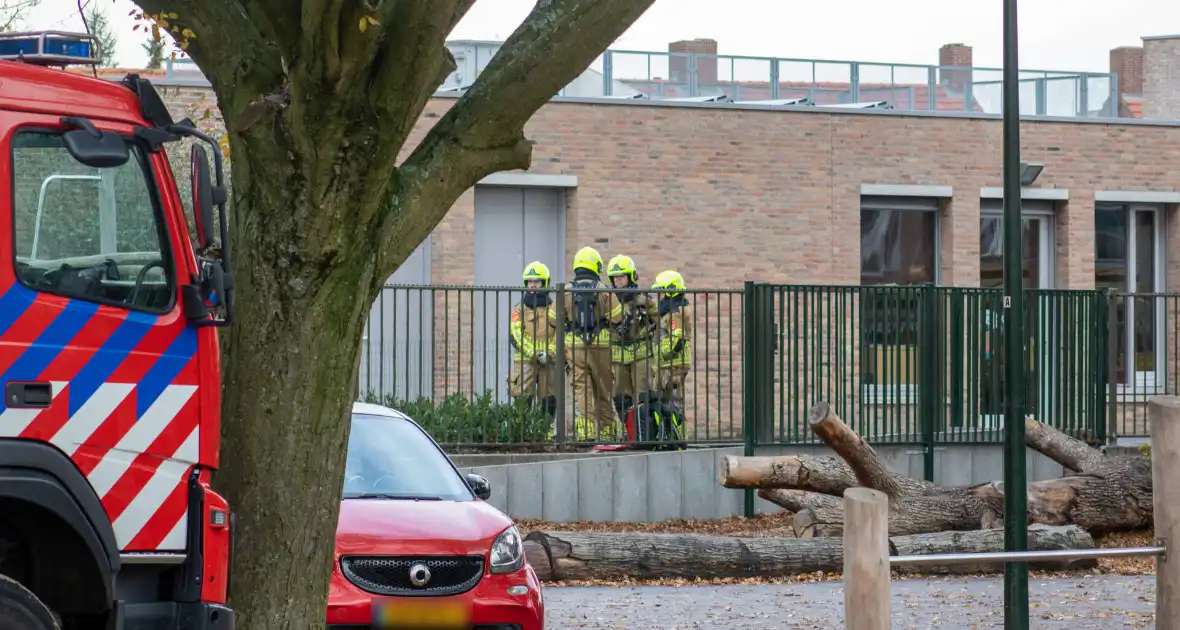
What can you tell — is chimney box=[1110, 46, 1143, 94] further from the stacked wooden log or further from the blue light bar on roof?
the blue light bar on roof

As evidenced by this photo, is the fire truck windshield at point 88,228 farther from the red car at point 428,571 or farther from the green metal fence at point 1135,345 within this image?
the green metal fence at point 1135,345

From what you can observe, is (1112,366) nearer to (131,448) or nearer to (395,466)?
(395,466)

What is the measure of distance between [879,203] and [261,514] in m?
17.8

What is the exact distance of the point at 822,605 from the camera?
1097 centimetres

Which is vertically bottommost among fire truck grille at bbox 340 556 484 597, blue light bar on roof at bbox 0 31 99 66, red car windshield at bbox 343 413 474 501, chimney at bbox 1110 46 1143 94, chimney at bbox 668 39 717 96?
fire truck grille at bbox 340 556 484 597

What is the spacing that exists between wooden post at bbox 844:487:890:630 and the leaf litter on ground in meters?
5.97

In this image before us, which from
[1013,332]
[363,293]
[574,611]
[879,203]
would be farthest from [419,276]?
[363,293]

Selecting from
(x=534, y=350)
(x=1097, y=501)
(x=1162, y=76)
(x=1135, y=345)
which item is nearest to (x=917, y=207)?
(x=1135, y=345)

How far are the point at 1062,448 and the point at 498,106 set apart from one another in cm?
882

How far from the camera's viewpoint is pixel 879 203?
932 inches

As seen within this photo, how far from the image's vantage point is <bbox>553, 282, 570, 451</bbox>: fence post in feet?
49.7

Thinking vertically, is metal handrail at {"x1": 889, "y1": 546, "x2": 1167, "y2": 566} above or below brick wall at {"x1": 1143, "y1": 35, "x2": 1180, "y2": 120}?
below

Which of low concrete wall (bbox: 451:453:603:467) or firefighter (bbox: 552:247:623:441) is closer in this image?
low concrete wall (bbox: 451:453:603:467)

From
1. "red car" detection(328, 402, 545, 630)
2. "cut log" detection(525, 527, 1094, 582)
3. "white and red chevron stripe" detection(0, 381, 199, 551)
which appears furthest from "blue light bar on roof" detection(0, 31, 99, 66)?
"cut log" detection(525, 527, 1094, 582)
